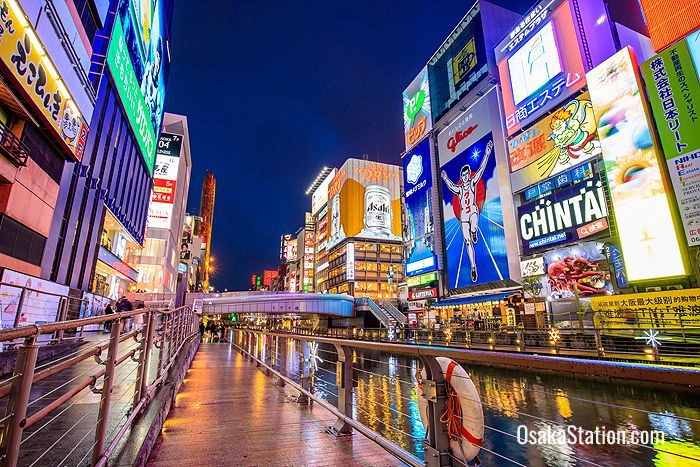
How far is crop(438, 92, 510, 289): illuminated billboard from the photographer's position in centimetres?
3416

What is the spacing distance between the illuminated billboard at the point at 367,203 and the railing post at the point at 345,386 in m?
68.8

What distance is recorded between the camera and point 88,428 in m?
3.47

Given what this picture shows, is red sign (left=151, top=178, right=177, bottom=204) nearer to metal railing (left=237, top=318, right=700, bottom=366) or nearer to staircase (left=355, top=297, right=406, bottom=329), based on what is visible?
staircase (left=355, top=297, right=406, bottom=329)

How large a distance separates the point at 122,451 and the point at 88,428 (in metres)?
0.98

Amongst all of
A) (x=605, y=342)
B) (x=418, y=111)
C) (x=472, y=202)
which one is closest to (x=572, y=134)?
(x=472, y=202)

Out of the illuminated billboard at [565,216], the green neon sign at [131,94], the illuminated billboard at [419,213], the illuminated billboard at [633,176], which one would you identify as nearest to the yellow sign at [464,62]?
the illuminated billboard at [419,213]

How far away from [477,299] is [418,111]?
31.4 metres

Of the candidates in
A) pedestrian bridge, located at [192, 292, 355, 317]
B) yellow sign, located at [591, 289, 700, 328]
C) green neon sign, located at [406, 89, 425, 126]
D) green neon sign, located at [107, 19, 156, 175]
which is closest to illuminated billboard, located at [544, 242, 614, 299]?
yellow sign, located at [591, 289, 700, 328]

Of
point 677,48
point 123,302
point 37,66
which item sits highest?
point 677,48

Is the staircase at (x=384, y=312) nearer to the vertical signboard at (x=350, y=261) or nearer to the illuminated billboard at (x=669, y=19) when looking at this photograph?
the vertical signboard at (x=350, y=261)

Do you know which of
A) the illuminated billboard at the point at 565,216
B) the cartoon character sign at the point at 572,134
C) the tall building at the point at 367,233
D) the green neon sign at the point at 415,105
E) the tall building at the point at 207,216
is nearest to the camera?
the illuminated billboard at the point at 565,216

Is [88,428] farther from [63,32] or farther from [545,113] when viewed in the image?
[545,113]

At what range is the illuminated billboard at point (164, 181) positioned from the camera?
4503cm

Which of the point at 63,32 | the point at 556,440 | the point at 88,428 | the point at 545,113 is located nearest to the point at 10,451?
the point at 88,428
